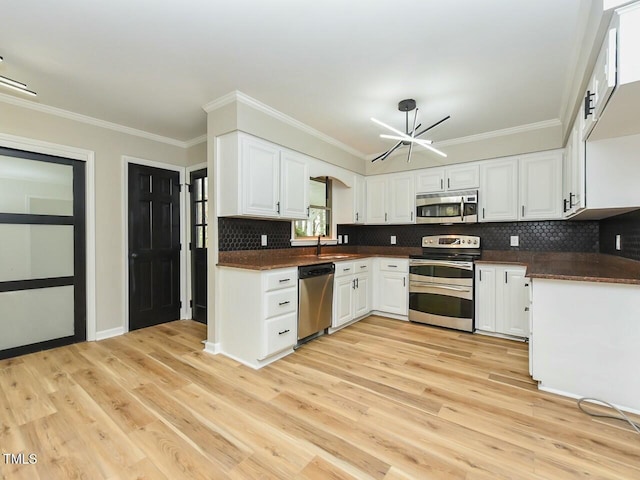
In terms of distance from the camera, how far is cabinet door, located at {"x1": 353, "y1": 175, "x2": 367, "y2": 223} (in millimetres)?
4777

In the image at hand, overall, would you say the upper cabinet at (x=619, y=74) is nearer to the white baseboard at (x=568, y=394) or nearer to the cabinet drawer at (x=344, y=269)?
the white baseboard at (x=568, y=394)

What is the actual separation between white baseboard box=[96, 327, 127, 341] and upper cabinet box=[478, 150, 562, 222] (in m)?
4.77

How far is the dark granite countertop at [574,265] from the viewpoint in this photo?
217 cm

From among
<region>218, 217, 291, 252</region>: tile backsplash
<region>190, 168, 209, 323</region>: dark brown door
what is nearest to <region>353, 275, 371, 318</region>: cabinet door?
<region>218, 217, 291, 252</region>: tile backsplash

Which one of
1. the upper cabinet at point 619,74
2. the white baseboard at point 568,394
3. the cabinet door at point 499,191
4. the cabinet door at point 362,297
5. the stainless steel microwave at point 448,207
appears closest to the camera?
the upper cabinet at point 619,74

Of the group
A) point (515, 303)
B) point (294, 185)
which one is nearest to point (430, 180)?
point (515, 303)

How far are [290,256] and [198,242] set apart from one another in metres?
1.35

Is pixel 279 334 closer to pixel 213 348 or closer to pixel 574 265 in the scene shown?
pixel 213 348

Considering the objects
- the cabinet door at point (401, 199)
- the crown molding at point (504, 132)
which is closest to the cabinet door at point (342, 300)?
the cabinet door at point (401, 199)

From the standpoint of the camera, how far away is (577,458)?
1646 mm

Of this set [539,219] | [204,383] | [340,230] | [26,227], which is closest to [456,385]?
[204,383]

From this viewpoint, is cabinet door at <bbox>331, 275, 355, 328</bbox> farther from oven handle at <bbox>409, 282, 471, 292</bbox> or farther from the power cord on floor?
the power cord on floor

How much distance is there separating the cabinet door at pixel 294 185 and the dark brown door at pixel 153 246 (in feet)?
6.00

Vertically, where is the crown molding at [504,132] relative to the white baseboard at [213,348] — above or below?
above
